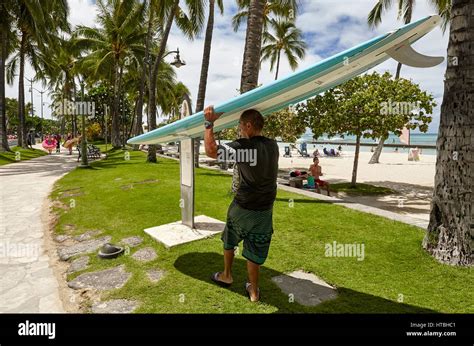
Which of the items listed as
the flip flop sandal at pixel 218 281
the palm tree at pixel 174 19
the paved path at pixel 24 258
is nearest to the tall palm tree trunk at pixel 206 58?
the palm tree at pixel 174 19

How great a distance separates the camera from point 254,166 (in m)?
3.23

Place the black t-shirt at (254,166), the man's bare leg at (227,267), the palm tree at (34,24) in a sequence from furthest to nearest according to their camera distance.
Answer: the palm tree at (34,24) → the man's bare leg at (227,267) → the black t-shirt at (254,166)

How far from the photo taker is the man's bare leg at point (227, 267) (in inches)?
153

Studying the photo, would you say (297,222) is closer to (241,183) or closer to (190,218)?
(190,218)

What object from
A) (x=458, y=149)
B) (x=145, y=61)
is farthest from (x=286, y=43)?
(x=458, y=149)

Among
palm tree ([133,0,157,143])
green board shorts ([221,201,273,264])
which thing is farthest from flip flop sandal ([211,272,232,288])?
palm tree ([133,0,157,143])

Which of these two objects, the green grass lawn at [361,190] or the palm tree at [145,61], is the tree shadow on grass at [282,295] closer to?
the green grass lawn at [361,190]

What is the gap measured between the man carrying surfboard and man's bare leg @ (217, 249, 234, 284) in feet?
1.38

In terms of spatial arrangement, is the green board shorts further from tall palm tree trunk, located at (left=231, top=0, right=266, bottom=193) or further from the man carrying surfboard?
tall palm tree trunk, located at (left=231, top=0, right=266, bottom=193)

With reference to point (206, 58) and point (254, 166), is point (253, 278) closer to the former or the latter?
point (254, 166)

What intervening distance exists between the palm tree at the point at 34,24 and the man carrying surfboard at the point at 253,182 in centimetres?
2392

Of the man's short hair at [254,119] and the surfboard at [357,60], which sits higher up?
the surfboard at [357,60]

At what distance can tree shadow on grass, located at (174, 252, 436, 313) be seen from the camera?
3449 mm
